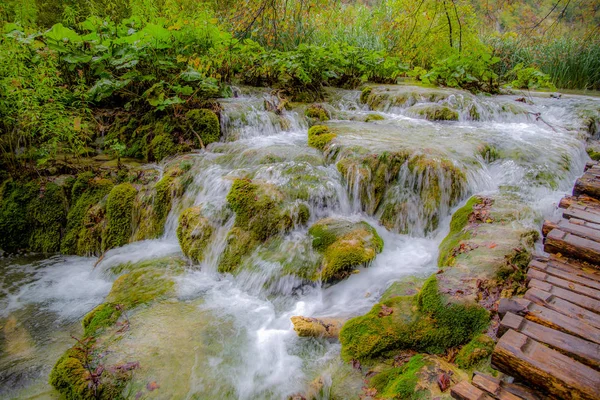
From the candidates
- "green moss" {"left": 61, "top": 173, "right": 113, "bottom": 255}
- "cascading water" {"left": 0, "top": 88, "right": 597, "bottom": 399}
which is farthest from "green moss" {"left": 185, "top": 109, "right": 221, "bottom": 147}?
"green moss" {"left": 61, "top": 173, "right": 113, "bottom": 255}

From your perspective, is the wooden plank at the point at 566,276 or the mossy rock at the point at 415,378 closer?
the mossy rock at the point at 415,378

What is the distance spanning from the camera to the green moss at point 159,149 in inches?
245

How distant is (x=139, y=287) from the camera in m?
3.77

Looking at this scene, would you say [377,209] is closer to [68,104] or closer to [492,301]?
[492,301]

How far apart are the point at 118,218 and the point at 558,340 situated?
532cm

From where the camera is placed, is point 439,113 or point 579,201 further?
point 439,113

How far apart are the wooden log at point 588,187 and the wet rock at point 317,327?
11.1 ft

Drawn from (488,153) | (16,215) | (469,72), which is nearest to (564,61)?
(469,72)

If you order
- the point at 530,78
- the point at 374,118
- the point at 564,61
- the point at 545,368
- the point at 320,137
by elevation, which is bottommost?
the point at 545,368

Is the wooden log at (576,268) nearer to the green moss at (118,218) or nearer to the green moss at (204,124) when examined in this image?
the green moss at (118,218)

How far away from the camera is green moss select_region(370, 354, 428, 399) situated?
208 cm

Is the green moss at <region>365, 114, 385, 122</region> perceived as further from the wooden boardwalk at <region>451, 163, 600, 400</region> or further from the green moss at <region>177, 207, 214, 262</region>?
the wooden boardwalk at <region>451, 163, 600, 400</region>

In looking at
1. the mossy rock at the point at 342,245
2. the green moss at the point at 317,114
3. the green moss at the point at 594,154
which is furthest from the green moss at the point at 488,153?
the green moss at the point at 317,114

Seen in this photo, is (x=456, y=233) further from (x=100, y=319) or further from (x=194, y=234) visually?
(x=100, y=319)
